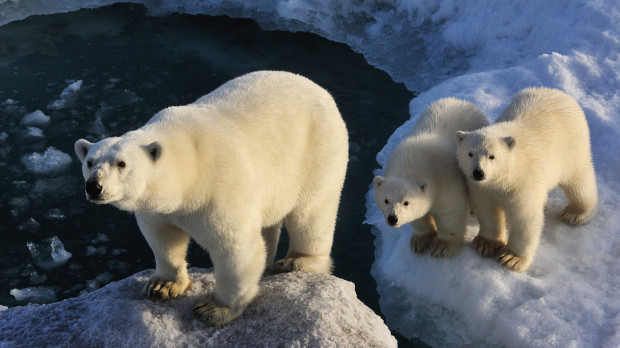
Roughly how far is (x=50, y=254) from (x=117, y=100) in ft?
8.01

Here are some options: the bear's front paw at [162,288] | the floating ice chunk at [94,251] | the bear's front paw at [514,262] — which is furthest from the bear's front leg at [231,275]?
the floating ice chunk at [94,251]

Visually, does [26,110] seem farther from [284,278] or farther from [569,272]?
[569,272]

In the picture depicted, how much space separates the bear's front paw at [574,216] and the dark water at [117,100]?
1.61 m

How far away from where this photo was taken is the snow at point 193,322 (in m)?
3.57

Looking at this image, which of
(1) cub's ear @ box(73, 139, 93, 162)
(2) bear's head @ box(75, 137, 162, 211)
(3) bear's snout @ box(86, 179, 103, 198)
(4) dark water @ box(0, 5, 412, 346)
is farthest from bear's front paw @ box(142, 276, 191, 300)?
(4) dark water @ box(0, 5, 412, 346)

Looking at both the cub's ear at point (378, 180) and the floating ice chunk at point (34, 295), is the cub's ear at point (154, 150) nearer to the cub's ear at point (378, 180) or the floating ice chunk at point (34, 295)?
the cub's ear at point (378, 180)

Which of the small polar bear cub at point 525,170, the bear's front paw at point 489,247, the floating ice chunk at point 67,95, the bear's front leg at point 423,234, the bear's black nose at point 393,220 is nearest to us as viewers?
the small polar bear cub at point 525,170

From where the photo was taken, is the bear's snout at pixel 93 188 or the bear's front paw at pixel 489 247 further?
the bear's front paw at pixel 489 247

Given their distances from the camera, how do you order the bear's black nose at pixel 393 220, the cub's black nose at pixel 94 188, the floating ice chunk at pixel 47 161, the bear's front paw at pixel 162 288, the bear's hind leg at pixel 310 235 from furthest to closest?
the floating ice chunk at pixel 47 161 → the bear's black nose at pixel 393 220 → the bear's hind leg at pixel 310 235 → the bear's front paw at pixel 162 288 → the cub's black nose at pixel 94 188

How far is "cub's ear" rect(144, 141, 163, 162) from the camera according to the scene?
3080 mm

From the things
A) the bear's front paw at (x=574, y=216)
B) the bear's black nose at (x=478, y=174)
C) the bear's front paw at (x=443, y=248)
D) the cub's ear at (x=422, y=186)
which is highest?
the bear's black nose at (x=478, y=174)

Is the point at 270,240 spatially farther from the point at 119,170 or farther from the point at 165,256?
the point at 119,170

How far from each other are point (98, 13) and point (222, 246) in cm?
739

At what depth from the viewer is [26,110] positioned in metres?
7.46
